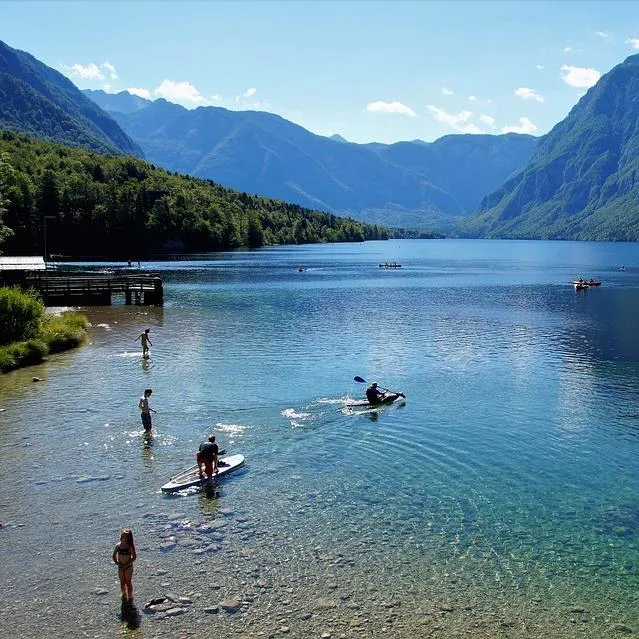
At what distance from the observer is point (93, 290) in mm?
94125

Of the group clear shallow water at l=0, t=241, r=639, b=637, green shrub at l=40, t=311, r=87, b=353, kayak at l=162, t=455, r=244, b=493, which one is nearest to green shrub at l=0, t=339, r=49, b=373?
clear shallow water at l=0, t=241, r=639, b=637

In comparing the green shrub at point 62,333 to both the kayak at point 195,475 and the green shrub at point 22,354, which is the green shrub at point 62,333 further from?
the kayak at point 195,475

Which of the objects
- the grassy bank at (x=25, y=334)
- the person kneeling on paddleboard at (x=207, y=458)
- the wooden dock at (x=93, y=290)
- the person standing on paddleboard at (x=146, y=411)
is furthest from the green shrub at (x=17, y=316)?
the wooden dock at (x=93, y=290)

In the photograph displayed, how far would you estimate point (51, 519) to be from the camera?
24094mm

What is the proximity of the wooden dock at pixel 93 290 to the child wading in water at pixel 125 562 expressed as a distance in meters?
76.3

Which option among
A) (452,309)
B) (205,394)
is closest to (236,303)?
(452,309)

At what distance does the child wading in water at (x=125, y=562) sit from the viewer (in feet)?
62.1

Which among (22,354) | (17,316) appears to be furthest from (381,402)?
(17,316)

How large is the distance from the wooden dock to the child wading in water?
76.3 metres

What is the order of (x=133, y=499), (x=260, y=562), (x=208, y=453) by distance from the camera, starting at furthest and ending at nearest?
(x=208, y=453), (x=133, y=499), (x=260, y=562)

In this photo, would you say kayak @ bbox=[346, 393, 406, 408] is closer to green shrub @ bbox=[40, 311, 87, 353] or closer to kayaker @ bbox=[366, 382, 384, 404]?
kayaker @ bbox=[366, 382, 384, 404]

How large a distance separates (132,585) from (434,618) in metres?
8.98

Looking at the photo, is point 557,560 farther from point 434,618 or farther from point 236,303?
point 236,303

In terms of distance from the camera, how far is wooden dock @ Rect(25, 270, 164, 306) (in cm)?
9040
